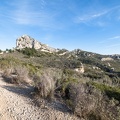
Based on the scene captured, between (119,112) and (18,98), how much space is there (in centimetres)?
392

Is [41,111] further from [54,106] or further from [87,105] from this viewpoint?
[87,105]

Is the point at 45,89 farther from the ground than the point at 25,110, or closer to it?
farther from the ground

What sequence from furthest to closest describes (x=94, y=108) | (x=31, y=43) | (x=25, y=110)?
(x=31, y=43)
(x=25, y=110)
(x=94, y=108)

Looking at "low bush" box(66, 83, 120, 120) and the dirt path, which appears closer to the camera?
"low bush" box(66, 83, 120, 120)

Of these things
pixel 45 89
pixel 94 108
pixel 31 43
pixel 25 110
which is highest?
pixel 31 43

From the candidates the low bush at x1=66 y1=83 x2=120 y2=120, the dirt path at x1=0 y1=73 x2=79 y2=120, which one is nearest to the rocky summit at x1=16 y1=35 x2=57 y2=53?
the dirt path at x1=0 y1=73 x2=79 y2=120

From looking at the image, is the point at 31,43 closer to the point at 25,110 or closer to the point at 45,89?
the point at 45,89

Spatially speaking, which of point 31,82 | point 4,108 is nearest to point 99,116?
point 4,108

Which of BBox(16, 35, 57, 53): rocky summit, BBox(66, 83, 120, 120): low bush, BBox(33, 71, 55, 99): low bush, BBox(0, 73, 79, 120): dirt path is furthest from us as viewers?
BBox(16, 35, 57, 53): rocky summit

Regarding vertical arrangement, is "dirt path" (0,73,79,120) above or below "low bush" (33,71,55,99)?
below

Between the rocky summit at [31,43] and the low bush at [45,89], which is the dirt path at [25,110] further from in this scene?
the rocky summit at [31,43]

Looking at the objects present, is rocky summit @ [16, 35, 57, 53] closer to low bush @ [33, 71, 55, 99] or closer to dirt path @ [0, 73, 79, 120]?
low bush @ [33, 71, 55, 99]

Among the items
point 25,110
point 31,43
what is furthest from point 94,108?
point 31,43

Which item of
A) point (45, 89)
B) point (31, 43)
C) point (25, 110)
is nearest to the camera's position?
point (25, 110)
